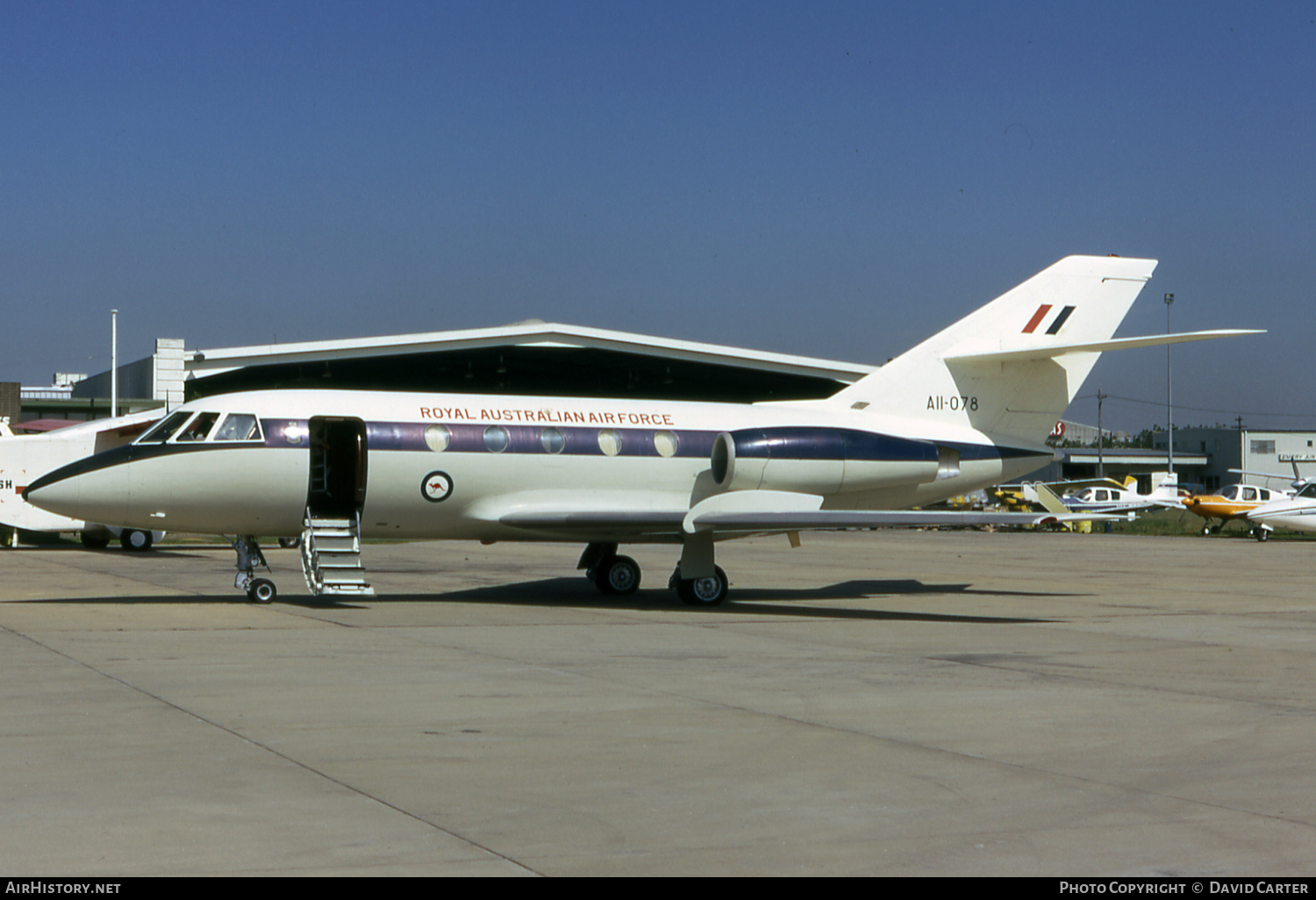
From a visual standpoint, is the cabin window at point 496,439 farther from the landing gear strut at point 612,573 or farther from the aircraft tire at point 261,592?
the aircraft tire at point 261,592

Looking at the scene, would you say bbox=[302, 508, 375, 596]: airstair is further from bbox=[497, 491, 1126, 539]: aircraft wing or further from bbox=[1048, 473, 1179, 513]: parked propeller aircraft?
bbox=[1048, 473, 1179, 513]: parked propeller aircraft

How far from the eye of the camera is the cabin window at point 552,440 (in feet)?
60.3

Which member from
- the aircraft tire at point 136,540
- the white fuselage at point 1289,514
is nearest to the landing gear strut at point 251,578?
the aircraft tire at point 136,540

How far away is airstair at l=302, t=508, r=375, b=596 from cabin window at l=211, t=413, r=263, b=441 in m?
1.27

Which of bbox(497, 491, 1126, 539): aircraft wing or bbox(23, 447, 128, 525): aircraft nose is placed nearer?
bbox(23, 447, 128, 525): aircraft nose

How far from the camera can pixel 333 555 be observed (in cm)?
1645

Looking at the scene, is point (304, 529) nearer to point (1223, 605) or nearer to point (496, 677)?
point (496, 677)

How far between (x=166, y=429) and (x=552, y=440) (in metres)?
5.30

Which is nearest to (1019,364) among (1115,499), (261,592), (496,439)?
(496,439)

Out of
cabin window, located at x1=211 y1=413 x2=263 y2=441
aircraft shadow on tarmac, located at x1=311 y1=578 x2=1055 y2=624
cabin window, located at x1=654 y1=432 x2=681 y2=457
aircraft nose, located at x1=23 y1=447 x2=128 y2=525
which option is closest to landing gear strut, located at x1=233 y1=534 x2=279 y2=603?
aircraft shadow on tarmac, located at x1=311 y1=578 x2=1055 y2=624

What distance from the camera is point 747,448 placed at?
61.8 ft

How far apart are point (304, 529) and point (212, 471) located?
144 cm

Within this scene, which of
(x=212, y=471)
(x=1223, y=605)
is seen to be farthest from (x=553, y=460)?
(x=1223, y=605)

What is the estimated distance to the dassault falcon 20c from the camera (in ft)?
54.6
